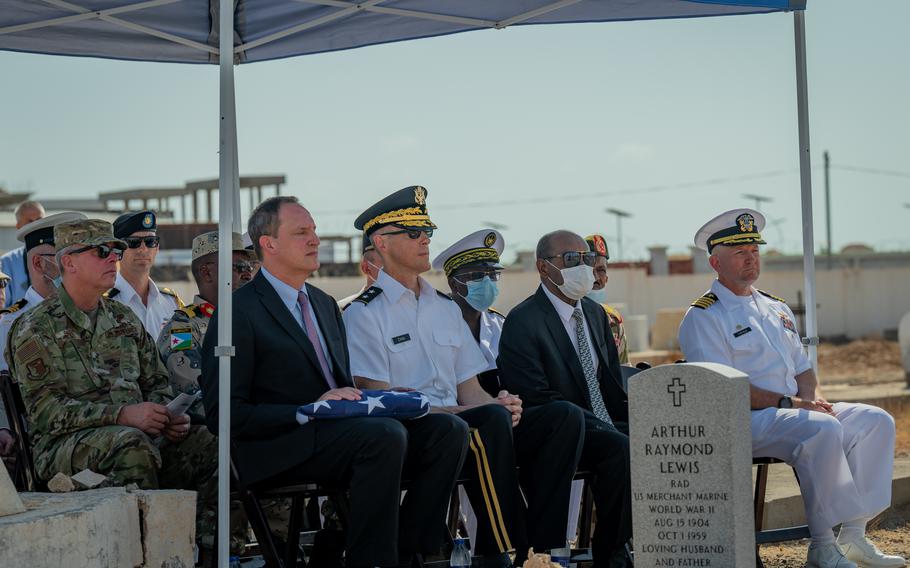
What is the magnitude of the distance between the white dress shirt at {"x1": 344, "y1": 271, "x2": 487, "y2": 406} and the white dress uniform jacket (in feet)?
5.18

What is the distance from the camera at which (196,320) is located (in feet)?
22.4

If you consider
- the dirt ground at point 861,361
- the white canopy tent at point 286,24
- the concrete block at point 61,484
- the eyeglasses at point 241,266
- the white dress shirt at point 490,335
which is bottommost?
the dirt ground at point 861,361

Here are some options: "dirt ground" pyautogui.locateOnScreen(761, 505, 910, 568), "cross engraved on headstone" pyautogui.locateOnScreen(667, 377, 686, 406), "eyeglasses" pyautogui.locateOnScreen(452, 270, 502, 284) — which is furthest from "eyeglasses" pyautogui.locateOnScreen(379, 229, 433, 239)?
"dirt ground" pyautogui.locateOnScreen(761, 505, 910, 568)

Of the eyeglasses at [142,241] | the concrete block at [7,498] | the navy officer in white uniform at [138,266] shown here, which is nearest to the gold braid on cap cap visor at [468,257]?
the navy officer in white uniform at [138,266]

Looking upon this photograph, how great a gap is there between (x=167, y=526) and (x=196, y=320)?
1.62 m

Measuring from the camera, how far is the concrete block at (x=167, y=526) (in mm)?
5344

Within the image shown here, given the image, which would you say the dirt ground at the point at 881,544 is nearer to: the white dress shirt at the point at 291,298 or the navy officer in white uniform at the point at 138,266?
the white dress shirt at the point at 291,298

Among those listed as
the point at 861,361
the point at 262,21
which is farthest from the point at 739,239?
the point at 861,361

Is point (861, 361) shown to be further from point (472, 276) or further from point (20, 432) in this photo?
point (20, 432)

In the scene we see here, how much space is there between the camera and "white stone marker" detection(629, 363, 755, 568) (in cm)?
532

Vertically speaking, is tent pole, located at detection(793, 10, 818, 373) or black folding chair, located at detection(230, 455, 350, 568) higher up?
tent pole, located at detection(793, 10, 818, 373)

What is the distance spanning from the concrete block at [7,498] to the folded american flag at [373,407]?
116cm

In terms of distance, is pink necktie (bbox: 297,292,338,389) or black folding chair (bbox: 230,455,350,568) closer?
black folding chair (bbox: 230,455,350,568)

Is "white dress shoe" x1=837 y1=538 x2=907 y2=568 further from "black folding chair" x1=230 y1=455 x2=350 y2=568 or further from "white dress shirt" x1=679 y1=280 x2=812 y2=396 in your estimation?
"black folding chair" x1=230 y1=455 x2=350 y2=568
